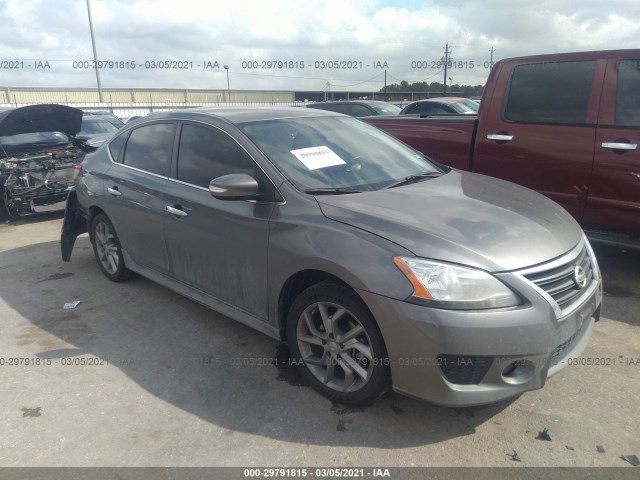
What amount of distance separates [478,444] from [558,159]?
3006 mm

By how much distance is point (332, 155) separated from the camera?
3.39m

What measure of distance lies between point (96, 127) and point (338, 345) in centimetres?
1178

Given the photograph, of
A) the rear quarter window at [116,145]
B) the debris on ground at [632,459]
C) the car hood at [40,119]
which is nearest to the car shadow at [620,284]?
the debris on ground at [632,459]

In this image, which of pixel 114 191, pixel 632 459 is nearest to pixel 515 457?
pixel 632 459

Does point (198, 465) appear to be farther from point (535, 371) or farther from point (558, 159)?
point (558, 159)

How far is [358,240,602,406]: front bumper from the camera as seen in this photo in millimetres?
2293

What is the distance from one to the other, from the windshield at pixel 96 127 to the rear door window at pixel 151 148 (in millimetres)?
8651

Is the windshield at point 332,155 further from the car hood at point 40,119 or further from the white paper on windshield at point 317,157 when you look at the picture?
the car hood at point 40,119

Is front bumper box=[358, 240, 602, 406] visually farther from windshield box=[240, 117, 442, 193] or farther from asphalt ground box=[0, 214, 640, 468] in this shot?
windshield box=[240, 117, 442, 193]

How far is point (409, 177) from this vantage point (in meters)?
3.48

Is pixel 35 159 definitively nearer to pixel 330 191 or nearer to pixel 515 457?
pixel 330 191

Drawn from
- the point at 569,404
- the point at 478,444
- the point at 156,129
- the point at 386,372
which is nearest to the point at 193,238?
the point at 156,129

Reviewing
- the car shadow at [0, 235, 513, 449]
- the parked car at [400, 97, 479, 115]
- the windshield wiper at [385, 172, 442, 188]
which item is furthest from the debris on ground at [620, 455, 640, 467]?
the parked car at [400, 97, 479, 115]

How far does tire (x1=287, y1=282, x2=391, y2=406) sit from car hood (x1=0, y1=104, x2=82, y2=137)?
6.50 m
